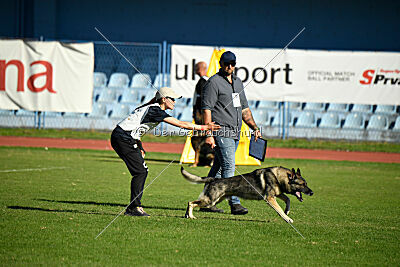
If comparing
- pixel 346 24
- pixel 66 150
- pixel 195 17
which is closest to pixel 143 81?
pixel 195 17

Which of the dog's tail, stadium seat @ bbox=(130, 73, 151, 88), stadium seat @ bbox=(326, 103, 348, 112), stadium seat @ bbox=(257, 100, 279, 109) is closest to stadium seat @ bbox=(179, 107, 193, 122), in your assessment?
stadium seat @ bbox=(130, 73, 151, 88)

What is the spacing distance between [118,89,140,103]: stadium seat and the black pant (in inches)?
634

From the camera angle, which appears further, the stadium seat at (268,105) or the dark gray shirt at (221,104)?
the stadium seat at (268,105)

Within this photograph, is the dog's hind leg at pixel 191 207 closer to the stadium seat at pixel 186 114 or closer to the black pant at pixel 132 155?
the black pant at pixel 132 155

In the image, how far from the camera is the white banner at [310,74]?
22.3 meters

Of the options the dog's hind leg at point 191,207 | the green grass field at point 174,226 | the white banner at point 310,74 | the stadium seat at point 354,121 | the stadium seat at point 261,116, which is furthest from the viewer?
the stadium seat at point 261,116

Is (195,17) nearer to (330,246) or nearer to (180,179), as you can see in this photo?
(180,179)

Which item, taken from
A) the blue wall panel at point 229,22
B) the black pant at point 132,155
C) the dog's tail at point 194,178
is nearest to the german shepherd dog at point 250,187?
the dog's tail at point 194,178

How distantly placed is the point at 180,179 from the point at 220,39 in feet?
47.7

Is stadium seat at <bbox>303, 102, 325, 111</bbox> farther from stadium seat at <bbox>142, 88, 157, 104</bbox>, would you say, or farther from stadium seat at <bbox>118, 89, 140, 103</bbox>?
stadium seat at <bbox>118, 89, 140, 103</bbox>

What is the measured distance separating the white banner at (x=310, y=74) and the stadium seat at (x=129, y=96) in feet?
11.6

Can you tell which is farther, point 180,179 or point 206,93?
point 180,179

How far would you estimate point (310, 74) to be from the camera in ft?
74.0

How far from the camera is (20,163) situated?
52.7 ft
